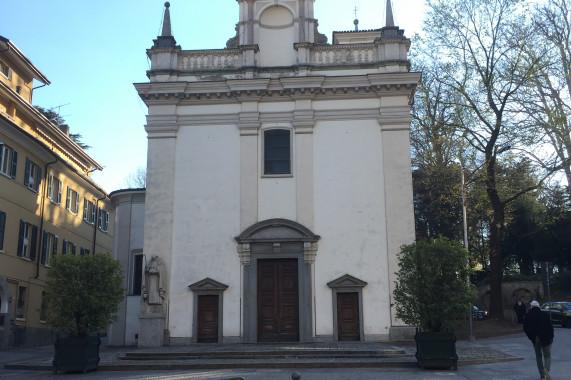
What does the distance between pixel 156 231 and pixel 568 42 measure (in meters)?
23.0

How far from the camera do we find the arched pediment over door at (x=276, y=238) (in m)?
22.8

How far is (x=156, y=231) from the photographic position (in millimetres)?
23406

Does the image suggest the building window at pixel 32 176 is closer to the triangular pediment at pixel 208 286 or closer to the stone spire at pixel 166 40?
the stone spire at pixel 166 40

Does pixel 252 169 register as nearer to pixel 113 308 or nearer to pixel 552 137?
pixel 113 308

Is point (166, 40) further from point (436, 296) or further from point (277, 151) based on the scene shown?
point (436, 296)

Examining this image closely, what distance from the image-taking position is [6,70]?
31.9 metres

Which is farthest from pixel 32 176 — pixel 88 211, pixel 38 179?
pixel 88 211

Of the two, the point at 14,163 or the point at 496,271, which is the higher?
the point at 14,163

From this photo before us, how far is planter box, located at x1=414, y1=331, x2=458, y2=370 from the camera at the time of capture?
1519 cm

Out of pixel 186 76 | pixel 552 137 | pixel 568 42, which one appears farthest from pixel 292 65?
pixel 568 42

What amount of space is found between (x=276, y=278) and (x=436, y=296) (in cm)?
851

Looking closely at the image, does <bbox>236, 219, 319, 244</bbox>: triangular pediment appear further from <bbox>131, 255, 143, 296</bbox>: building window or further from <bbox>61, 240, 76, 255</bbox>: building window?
<bbox>61, 240, 76, 255</bbox>: building window

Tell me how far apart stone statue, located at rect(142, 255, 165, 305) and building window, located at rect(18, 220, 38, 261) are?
8.73 metres

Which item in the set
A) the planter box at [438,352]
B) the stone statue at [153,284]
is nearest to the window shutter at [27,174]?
the stone statue at [153,284]
